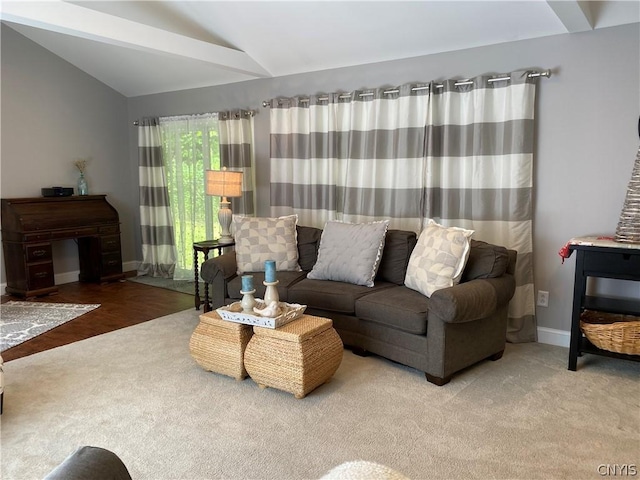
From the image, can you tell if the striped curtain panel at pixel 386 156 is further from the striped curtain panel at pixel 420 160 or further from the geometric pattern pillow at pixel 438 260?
the geometric pattern pillow at pixel 438 260

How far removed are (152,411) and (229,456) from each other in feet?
2.14

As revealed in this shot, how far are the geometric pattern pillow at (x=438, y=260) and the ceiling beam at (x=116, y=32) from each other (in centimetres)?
249

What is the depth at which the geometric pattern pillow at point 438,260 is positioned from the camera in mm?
3264

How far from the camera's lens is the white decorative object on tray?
9.38 feet

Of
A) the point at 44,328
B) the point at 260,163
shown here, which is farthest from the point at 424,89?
the point at 44,328

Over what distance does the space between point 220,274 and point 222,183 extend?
1129mm

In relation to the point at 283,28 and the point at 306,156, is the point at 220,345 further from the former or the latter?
the point at 283,28

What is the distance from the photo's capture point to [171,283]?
5.84m

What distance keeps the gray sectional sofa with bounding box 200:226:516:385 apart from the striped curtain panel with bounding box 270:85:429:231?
52 cm

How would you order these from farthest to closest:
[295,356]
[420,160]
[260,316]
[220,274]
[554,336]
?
[420,160], [220,274], [554,336], [260,316], [295,356]

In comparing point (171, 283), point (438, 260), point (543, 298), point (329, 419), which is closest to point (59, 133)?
point (171, 283)

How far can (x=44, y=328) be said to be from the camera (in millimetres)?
4152

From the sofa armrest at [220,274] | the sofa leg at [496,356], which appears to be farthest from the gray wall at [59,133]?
the sofa leg at [496,356]

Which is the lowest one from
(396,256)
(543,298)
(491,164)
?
(543,298)
